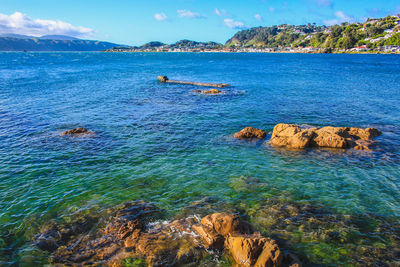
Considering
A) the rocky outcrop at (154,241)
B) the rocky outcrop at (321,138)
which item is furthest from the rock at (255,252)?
the rocky outcrop at (321,138)

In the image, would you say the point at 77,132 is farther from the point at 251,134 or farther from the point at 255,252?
the point at 255,252

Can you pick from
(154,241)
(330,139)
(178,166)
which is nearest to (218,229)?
(154,241)

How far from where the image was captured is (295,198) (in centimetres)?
1580

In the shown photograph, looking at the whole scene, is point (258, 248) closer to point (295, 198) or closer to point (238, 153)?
point (295, 198)

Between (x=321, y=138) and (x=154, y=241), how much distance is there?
19.6 m

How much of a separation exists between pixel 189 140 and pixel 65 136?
14.0 metres

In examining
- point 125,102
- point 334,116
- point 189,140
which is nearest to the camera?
point 189,140

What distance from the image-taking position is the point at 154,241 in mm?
11844

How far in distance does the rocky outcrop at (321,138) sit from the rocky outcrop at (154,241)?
14.0m

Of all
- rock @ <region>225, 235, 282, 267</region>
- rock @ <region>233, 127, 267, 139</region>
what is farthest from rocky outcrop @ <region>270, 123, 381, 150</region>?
rock @ <region>225, 235, 282, 267</region>

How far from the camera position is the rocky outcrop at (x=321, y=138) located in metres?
23.8

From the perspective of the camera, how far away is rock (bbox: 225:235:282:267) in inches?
396

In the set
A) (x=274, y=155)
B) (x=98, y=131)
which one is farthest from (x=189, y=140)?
(x=98, y=131)

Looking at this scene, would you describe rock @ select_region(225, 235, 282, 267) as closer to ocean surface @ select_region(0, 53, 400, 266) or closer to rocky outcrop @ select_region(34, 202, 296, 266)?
rocky outcrop @ select_region(34, 202, 296, 266)
